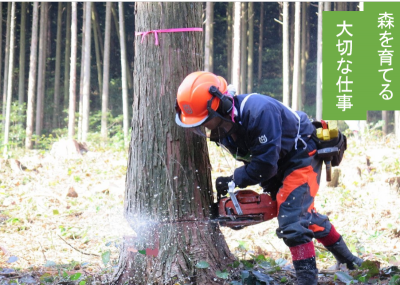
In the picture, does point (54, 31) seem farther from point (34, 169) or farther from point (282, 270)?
point (282, 270)

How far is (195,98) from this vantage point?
2.88 metres

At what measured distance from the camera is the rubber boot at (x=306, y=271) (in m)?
3.10

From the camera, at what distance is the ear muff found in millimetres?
2906

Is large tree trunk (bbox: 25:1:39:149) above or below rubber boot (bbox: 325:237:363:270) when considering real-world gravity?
above

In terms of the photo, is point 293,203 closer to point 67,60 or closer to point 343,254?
point 343,254

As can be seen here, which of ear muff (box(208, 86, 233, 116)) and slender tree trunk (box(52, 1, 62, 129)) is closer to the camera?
ear muff (box(208, 86, 233, 116))

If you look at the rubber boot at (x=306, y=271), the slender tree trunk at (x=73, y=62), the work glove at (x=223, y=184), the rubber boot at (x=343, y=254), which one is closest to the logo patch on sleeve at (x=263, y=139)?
the work glove at (x=223, y=184)

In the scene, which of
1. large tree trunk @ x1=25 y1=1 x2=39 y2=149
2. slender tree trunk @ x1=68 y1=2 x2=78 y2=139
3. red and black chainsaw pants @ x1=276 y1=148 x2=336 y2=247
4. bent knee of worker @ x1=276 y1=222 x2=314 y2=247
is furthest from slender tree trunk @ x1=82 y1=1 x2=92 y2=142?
bent knee of worker @ x1=276 y1=222 x2=314 y2=247

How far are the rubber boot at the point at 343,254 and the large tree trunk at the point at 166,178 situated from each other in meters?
1.03

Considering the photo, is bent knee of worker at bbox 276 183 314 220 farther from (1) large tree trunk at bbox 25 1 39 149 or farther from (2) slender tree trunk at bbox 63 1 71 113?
(2) slender tree trunk at bbox 63 1 71 113

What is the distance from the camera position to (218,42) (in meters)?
27.9

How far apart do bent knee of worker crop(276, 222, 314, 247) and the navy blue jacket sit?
39 cm

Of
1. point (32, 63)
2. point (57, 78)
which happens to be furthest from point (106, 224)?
Result: point (57, 78)

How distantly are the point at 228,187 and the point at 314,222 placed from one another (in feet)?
2.48
